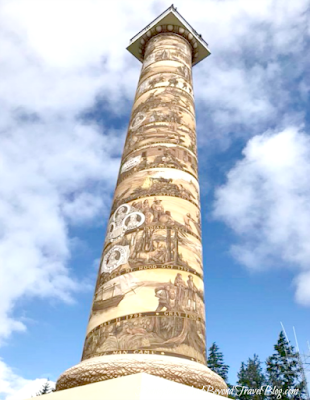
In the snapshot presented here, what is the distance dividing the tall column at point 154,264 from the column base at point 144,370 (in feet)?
0.03

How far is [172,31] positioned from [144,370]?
8313mm

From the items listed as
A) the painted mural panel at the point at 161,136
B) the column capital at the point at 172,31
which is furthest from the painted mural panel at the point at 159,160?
the column capital at the point at 172,31

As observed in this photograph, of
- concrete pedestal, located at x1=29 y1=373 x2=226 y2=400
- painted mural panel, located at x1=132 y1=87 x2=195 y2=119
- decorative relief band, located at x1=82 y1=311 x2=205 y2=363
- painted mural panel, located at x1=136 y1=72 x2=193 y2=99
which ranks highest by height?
painted mural panel, located at x1=136 y1=72 x2=193 y2=99

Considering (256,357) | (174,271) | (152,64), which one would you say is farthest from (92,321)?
(256,357)

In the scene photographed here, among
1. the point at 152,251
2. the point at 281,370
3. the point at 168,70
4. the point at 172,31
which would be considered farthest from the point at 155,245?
the point at 281,370

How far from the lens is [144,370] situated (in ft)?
→ 13.3

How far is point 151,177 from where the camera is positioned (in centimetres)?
628

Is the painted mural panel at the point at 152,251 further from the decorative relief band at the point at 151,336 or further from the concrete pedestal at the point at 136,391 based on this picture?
the concrete pedestal at the point at 136,391

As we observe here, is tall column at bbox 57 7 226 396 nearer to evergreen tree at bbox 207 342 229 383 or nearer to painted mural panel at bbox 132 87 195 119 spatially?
painted mural panel at bbox 132 87 195 119

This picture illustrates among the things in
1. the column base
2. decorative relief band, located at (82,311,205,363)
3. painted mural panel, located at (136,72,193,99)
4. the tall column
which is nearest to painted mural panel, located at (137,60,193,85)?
painted mural panel, located at (136,72,193,99)

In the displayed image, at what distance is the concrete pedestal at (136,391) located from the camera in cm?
320

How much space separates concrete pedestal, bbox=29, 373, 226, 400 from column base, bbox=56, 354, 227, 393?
45cm

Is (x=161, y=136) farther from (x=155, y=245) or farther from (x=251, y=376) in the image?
(x=251, y=376)

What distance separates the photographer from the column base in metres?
4.09
